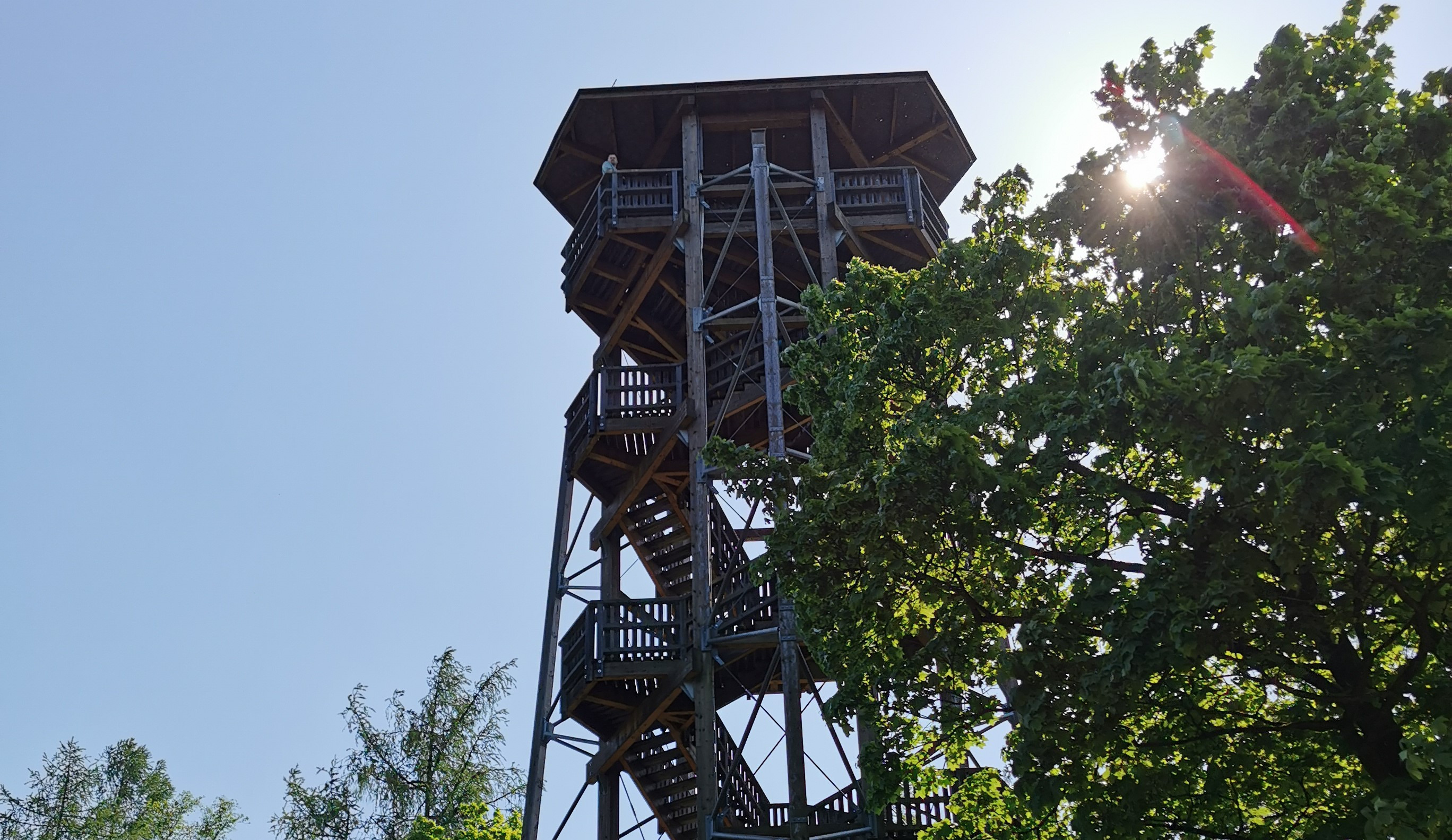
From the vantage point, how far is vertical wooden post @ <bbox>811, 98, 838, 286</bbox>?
20.4 m

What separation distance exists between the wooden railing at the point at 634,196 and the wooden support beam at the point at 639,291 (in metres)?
0.38

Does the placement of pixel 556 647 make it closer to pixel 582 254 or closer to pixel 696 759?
pixel 696 759

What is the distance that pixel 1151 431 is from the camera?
8.73m

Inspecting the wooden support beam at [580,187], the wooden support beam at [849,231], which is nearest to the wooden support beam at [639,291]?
the wooden support beam at [849,231]

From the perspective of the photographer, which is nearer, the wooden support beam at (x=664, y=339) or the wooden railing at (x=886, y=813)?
the wooden railing at (x=886, y=813)

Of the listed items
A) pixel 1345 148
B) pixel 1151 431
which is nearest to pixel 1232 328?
pixel 1151 431

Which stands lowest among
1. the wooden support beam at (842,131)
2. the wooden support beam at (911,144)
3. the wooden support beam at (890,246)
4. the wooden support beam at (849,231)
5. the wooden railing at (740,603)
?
the wooden railing at (740,603)

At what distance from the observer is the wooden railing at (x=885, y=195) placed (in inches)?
840

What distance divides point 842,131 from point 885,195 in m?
2.00

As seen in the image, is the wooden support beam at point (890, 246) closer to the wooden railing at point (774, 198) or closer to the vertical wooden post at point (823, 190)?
the wooden railing at point (774, 198)

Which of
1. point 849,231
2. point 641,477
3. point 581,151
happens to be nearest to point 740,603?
point 641,477

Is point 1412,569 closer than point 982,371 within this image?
Yes

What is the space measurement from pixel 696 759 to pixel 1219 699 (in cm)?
849

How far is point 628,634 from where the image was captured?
62.7ft
